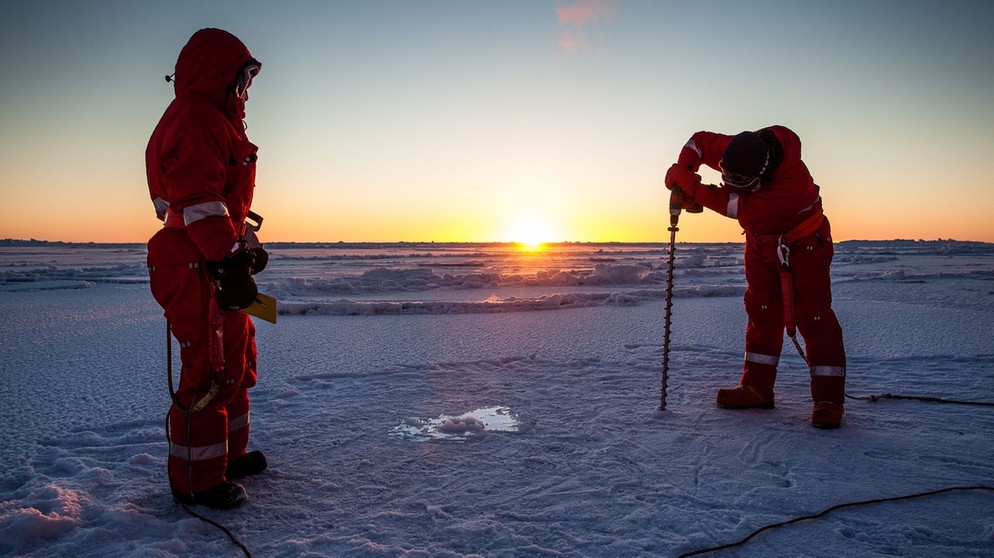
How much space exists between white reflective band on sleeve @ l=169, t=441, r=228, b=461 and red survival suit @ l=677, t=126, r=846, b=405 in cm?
290

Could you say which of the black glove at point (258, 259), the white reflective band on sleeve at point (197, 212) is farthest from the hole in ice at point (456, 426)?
the white reflective band on sleeve at point (197, 212)

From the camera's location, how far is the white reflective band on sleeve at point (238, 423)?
8.56ft

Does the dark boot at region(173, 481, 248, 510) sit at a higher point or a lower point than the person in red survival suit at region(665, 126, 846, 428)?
lower

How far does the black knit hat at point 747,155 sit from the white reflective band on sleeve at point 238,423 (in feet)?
9.60

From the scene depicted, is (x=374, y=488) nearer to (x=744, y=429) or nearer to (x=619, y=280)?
(x=744, y=429)

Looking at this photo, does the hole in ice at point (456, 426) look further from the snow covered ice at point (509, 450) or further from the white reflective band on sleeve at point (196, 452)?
the white reflective band on sleeve at point (196, 452)

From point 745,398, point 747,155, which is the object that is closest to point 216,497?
point 745,398

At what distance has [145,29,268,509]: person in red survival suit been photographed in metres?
2.14

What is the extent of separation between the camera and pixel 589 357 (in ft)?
16.1

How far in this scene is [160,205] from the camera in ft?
7.71

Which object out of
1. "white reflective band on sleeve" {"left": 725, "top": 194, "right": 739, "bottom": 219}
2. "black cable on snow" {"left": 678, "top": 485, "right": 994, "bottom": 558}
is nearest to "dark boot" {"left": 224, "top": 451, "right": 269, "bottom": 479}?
"black cable on snow" {"left": 678, "top": 485, "right": 994, "bottom": 558}

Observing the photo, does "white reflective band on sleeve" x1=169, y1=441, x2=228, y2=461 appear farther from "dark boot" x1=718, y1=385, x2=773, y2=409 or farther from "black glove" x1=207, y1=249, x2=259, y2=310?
"dark boot" x1=718, y1=385, x2=773, y2=409

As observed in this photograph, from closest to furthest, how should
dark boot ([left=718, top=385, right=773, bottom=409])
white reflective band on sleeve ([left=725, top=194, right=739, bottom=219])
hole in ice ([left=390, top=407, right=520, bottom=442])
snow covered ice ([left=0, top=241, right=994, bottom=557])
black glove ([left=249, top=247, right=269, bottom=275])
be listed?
1. snow covered ice ([left=0, top=241, right=994, bottom=557])
2. black glove ([left=249, top=247, right=269, bottom=275])
3. hole in ice ([left=390, top=407, right=520, bottom=442])
4. white reflective band on sleeve ([left=725, top=194, right=739, bottom=219])
5. dark boot ([left=718, top=385, right=773, bottom=409])

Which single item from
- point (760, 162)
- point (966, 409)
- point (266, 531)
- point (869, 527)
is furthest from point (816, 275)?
point (266, 531)
